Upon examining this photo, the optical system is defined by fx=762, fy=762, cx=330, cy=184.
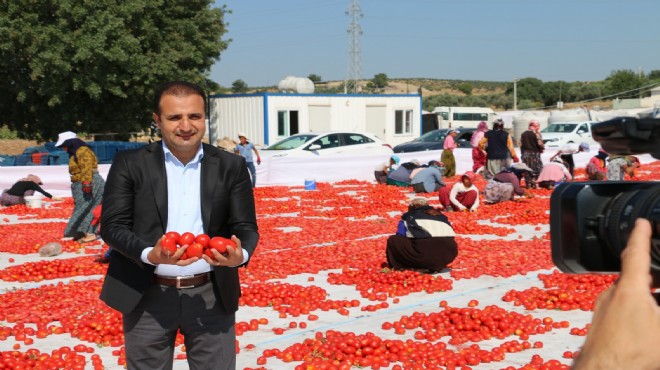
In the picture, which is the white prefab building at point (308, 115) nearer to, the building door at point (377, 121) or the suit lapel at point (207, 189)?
the building door at point (377, 121)

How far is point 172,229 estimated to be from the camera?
3.91 metres

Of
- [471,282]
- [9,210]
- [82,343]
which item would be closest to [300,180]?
[9,210]

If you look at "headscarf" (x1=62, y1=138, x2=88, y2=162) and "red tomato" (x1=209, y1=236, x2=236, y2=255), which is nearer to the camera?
"red tomato" (x1=209, y1=236, x2=236, y2=255)

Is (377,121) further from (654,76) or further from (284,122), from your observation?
(654,76)

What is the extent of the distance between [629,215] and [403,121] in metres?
40.0

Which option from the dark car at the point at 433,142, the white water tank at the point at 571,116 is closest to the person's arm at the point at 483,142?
the dark car at the point at 433,142

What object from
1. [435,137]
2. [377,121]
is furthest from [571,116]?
[435,137]

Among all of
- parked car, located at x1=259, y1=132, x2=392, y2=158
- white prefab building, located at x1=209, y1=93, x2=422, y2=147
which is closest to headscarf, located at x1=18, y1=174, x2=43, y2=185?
parked car, located at x1=259, y1=132, x2=392, y2=158

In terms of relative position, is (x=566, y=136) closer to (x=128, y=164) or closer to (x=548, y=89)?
(x=128, y=164)

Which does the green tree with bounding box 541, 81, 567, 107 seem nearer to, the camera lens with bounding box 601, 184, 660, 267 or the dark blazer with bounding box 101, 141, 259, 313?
the dark blazer with bounding box 101, 141, 259, 313

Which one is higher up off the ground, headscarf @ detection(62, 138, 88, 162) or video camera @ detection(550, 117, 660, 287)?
video camera @ detection(550, 117, 660, 287)

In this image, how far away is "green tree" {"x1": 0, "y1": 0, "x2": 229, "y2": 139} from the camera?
111 feet

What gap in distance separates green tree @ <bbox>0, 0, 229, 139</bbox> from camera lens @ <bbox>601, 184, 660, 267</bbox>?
3410 centimetres

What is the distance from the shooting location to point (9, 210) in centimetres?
1930
